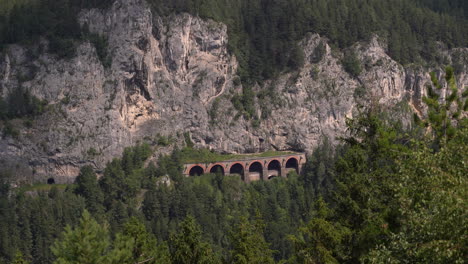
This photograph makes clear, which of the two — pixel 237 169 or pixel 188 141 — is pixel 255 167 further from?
pixel 188 141

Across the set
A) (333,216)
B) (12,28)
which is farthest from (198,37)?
(333,216)

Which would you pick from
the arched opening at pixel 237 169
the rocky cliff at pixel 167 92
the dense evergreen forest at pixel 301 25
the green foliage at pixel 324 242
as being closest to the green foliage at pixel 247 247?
the green foliage at pixel 324 242

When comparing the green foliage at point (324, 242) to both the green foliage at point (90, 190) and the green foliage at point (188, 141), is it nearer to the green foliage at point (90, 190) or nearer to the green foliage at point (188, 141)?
the green foliage at point (90, 190)

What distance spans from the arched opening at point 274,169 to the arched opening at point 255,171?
76.8 inches

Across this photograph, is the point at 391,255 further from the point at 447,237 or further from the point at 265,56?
the point at 265,56

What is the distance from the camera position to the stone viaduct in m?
117

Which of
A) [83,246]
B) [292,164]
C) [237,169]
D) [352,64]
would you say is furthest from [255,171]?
[83,246]

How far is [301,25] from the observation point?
136 meters

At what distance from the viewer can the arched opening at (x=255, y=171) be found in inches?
4789

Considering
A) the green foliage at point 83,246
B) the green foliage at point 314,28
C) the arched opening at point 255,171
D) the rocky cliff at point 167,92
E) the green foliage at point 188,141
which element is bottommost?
the arched opening at point 255,171

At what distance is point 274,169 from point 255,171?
150 inches

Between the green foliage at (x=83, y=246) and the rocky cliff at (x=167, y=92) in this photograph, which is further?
the rocky cliff at (x=167, y=92)

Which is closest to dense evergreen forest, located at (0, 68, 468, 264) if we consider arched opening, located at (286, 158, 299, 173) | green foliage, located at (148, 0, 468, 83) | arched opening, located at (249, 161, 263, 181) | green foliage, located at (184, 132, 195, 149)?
arched opening, located at (249, 161, 263, 181)

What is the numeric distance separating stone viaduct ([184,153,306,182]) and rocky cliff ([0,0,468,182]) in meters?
3.92
